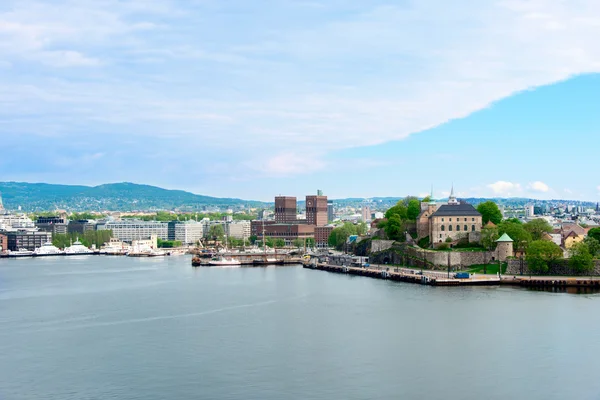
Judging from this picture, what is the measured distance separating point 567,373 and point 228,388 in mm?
10831

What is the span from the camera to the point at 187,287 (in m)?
52.2

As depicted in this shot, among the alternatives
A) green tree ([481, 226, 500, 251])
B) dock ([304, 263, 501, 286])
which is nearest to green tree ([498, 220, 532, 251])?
green tree ([481, 226, 500, 251])

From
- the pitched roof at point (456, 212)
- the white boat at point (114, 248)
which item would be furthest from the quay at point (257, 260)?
the white boat at point (114, 248)

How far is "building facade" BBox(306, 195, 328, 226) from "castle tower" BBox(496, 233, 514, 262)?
263ft

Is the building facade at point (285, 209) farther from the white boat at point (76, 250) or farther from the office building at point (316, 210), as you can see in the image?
the white boat at point (76, 250)

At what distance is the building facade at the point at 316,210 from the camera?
134 metres

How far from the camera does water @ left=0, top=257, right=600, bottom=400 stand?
24078mm

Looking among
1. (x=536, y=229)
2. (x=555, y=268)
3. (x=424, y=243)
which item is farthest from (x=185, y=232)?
(x=555, y=268)

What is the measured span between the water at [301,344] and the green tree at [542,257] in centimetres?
535

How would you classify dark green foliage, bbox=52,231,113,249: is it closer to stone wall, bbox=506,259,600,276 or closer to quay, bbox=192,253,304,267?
quay, bbox=192,253,304,267

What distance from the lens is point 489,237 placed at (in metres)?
55.0

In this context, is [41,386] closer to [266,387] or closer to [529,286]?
[266,387]

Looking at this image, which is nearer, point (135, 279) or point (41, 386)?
point (41, 386)

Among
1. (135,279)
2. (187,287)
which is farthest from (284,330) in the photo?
(135,279)
